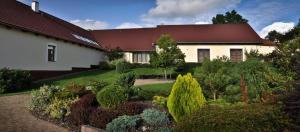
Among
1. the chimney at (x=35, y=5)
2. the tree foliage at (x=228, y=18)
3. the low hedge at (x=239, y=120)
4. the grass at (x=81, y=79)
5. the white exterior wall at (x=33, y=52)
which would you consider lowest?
the low hedge at (x=239, y=120)

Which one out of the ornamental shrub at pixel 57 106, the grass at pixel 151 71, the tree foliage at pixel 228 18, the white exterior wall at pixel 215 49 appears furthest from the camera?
the tree foliage at pixel 228 18

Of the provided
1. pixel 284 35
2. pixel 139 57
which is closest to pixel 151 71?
pixel 139 57

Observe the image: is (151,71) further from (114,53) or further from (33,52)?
(33,52)

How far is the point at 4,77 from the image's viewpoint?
1491cm

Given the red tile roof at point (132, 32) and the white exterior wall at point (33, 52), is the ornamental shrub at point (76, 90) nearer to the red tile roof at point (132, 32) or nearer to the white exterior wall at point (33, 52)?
the white exterior wall at point (33, 52)

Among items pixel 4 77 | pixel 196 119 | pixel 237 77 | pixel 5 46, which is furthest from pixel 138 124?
pixel 5 46

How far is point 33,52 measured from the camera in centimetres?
2047

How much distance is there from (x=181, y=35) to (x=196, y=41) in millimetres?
2122

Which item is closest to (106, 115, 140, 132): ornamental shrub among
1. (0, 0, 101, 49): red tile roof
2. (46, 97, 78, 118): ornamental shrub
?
(46, 97, 78, 118): ornamental shrub

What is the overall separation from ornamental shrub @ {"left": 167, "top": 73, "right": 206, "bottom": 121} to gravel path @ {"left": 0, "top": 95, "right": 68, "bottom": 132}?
9.86 feet

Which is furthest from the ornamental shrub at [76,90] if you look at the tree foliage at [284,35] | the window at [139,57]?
the window at [139,57]

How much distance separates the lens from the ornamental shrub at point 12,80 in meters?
14.7

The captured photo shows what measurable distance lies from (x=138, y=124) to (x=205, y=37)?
2350 centimetres

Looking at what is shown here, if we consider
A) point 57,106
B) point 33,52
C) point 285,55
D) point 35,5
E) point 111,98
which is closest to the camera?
point 111,98
